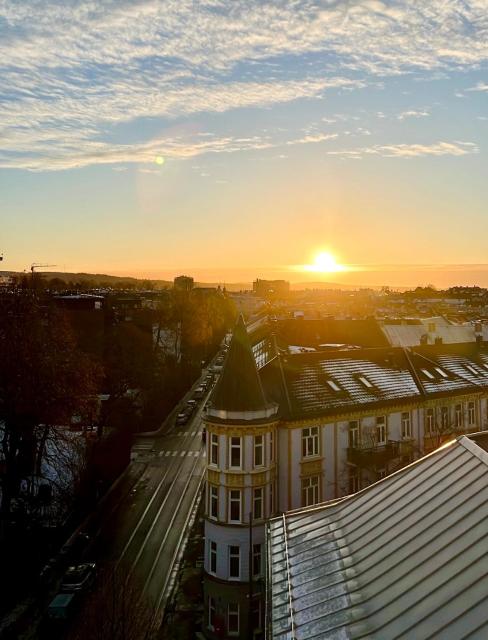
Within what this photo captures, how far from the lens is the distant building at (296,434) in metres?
25.9

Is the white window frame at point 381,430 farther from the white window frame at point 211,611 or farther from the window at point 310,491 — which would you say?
the white window frame at point 211,611

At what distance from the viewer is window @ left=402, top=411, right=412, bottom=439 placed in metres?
33.0

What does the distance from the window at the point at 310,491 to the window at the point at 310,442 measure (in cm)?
120

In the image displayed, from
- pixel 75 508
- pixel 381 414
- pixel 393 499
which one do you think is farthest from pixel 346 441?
pixel 75 508

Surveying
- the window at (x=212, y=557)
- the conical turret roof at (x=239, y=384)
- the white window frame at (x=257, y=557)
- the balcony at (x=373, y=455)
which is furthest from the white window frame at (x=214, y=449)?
the balcony at (x=373, y=455)

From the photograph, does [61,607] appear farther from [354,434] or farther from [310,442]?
[354,434]

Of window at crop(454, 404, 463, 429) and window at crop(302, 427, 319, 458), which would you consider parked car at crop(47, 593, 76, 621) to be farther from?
window at crop(454, 404, 463, 429)

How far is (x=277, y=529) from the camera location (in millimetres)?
17641

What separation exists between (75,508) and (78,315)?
3222 centimetres

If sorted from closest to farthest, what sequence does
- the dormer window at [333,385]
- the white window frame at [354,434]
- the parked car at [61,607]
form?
A: the parked car at [61,607] < the white window frame at [354,434] < the dormer window at [333,385]

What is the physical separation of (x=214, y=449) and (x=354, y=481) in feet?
26.6

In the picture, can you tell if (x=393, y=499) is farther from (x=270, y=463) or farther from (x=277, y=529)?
(x=270, y=463)

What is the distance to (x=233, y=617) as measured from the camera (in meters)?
25.4

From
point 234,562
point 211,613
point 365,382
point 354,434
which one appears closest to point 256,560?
point 234,562
